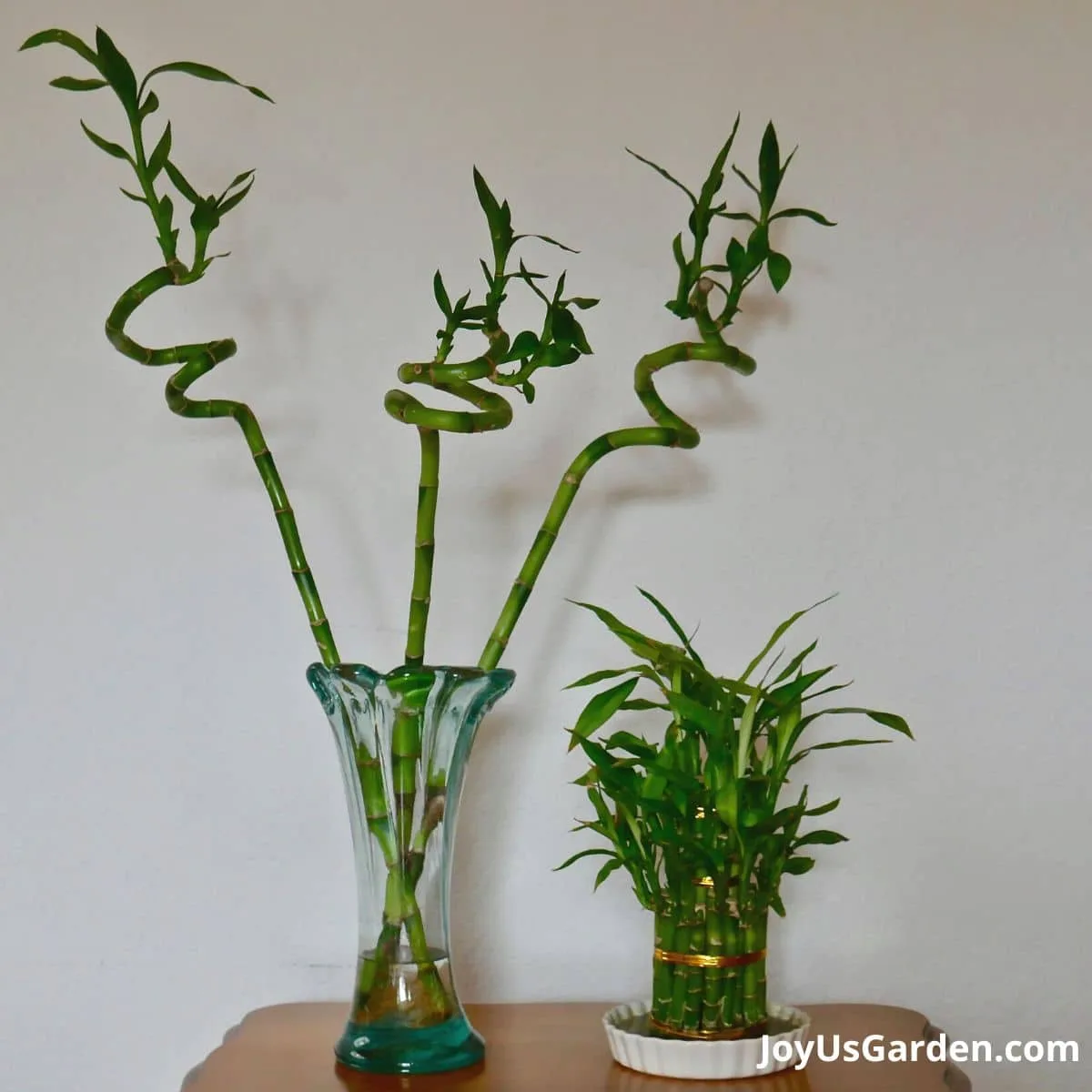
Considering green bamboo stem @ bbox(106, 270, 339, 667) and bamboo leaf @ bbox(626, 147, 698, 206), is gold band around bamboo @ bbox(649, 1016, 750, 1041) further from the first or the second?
bamboo leaf @ bbox(626, 147, 698, 206)

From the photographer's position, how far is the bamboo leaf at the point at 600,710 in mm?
913

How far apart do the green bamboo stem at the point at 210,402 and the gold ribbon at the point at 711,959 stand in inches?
12.4

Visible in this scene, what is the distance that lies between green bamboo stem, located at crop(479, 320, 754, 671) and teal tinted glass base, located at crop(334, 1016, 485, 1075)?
255mm

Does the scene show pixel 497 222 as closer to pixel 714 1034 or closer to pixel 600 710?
pixel 600 710

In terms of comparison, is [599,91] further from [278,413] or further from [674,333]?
[278,413]

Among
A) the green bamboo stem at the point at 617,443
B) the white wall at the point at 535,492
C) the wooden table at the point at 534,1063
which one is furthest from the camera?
the white wall at the point at 535,492

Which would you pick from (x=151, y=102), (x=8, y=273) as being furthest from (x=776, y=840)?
(x=8, y=273)

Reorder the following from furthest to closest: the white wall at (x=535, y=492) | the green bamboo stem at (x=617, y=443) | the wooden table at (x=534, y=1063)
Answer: the white wall at (x=535, y=492) < the green bamboo stem at (x=617, y=443) < the wooden table at (x=534, y=1063)

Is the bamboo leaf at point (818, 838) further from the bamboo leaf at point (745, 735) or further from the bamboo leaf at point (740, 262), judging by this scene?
the bamboo leaf at point (740, 262)

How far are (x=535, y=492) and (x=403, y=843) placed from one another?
362mm

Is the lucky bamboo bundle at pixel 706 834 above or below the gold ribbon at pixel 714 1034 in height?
above

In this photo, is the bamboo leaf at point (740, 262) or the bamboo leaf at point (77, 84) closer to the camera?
the bamboo leaf at point (77, 84)

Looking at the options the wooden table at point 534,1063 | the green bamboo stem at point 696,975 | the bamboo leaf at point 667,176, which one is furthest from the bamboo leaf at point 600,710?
the bamboo leaf at point 667,176

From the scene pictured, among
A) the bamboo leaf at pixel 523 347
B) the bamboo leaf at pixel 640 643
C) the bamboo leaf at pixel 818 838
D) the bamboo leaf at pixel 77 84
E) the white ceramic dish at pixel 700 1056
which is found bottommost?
the white ceramic dish at pixel 700 1056
